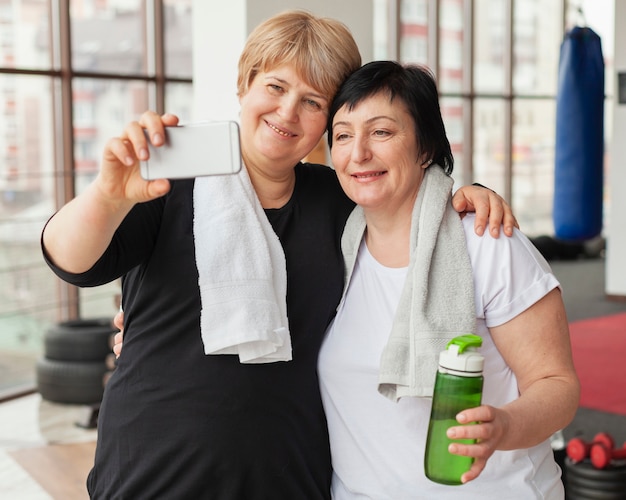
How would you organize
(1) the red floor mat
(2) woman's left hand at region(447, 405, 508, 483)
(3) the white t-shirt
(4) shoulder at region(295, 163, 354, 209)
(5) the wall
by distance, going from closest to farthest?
(2) woman's left hand at region(447, 405, 508, 483) → (3) the white t-shirt → (4) shoulder at region(295, 163, 354, 209) → (1) the red floor mat → (5) the wall

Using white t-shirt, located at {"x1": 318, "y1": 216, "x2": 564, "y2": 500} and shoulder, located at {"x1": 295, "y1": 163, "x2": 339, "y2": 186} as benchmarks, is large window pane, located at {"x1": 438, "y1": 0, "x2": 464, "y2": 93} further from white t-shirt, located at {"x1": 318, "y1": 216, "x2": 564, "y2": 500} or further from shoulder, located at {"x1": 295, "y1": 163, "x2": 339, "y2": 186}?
white t-shirt, located at {"x1": 318, "y1": 216, "x2": 564, "y2": 500}

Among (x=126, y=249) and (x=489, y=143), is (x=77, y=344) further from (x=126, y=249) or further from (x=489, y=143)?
(x=489, y=143)

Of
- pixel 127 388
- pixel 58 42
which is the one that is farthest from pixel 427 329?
pixel 58 42

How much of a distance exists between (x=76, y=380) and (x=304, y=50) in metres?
3.57

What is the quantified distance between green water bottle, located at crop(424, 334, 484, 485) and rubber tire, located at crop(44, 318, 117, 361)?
3.82 meters

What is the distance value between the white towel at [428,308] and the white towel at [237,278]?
0.64 ft

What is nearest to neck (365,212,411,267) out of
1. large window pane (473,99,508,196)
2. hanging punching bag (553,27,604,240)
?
hanging punching bag (553,27,604,240)

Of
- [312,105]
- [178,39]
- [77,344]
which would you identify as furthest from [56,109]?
[312,105]

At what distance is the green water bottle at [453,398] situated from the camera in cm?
120

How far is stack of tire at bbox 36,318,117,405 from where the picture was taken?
4777 millimetres

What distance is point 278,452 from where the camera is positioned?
61.6 inches

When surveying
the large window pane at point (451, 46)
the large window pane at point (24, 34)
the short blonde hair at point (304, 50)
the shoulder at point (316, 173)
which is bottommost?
the shoulder at point (316, 173)

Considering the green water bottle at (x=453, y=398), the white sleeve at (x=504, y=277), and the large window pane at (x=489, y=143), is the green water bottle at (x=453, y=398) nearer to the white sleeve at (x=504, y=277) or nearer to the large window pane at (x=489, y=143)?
the white sleeve at (x=504, y=277)

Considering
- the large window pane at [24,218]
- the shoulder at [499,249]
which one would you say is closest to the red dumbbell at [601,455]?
the shoulder at [499,249]
